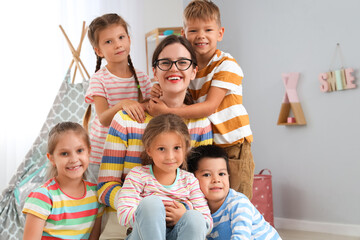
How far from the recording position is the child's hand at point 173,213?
1.56m

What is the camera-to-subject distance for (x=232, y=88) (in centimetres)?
199

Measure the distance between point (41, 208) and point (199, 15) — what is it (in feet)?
3.51

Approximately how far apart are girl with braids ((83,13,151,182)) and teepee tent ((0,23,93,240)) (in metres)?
1.10

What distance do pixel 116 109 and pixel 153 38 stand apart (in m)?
2.76

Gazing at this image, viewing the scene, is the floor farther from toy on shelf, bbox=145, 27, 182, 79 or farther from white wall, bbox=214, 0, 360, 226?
toy on shelf, bbox=145, 27, 182, 79

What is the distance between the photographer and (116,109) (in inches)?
77.0

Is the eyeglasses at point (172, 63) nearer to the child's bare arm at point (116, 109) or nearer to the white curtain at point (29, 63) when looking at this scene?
the child's bare arm at point (116, 109)

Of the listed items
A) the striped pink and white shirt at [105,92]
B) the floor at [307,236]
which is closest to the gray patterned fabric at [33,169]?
the striped pink and white shirt at [105,92]

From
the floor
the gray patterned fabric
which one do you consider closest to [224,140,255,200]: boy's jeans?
the gray patterned fabric

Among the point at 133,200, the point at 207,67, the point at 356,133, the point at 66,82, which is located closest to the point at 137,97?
the point at 207,67

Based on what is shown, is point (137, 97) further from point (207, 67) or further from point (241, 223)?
point (241, 223)

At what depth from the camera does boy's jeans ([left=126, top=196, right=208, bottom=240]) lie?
1.42 metres

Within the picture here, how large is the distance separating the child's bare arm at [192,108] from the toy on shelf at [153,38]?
251 centimetres

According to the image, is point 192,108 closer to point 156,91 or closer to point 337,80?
point 156,91
